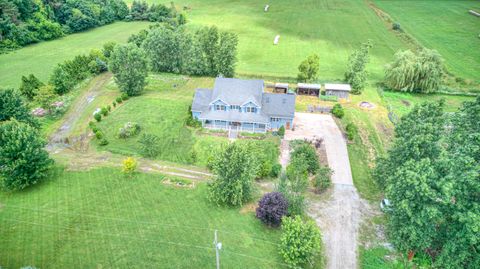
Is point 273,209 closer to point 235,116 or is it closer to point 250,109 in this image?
point 235,116

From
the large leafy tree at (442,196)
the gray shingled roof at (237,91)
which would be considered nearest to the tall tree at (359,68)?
the gray shingled roof at (237,91)

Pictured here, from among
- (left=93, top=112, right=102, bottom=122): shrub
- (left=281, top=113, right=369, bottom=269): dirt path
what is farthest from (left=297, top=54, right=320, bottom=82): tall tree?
(left=93, top=112, right=102, bottom=122): shrub

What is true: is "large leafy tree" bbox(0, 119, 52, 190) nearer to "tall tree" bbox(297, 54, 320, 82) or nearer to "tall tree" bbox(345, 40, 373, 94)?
"tall tree" bbox(297, 54, 320, 82)

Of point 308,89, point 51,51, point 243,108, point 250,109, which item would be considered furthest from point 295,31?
point 51,51

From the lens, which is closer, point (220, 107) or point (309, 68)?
point (220, 107)

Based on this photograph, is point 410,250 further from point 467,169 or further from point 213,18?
point 213,18

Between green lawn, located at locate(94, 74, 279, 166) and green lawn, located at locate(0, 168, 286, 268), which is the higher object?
green lawn, located at locate(94, 74, 279, 166)
